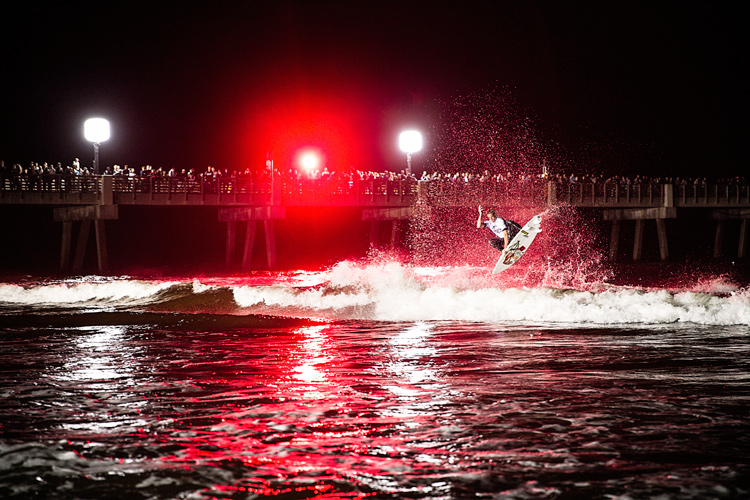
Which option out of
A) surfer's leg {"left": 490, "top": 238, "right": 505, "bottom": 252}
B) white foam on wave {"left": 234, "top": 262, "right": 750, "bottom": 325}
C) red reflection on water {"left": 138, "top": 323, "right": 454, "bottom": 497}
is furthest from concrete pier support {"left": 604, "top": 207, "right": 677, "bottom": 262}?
red reflection on water {"left": 138, "top": 323, "right": 454, "bottom": 497}

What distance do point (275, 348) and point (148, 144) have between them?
48.5 meters

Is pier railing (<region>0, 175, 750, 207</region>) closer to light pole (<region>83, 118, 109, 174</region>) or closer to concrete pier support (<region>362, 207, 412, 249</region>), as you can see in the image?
concrete pier support (<region>362, 207, 412, 249</region>)

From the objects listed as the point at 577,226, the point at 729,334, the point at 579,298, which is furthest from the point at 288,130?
the point at 729,334

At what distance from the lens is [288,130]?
61.9m

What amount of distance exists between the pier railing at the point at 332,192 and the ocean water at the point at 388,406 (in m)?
16.8

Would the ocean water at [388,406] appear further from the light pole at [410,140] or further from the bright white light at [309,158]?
the bright white light at [309,158]

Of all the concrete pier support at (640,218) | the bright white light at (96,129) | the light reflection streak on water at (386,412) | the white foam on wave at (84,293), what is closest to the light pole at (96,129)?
the bright white light at (96,129)

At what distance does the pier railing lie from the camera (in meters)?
31.3

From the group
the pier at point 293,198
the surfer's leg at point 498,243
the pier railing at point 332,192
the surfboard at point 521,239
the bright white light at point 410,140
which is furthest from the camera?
the bright white light at point 410,140

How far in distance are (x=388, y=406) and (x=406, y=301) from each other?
34.0ft

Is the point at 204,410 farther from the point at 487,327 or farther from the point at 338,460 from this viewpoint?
the point at 487,327

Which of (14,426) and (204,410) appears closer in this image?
(14,426)

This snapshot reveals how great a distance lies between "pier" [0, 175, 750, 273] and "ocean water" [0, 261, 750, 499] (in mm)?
16770

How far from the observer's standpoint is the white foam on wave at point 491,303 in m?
15.4
